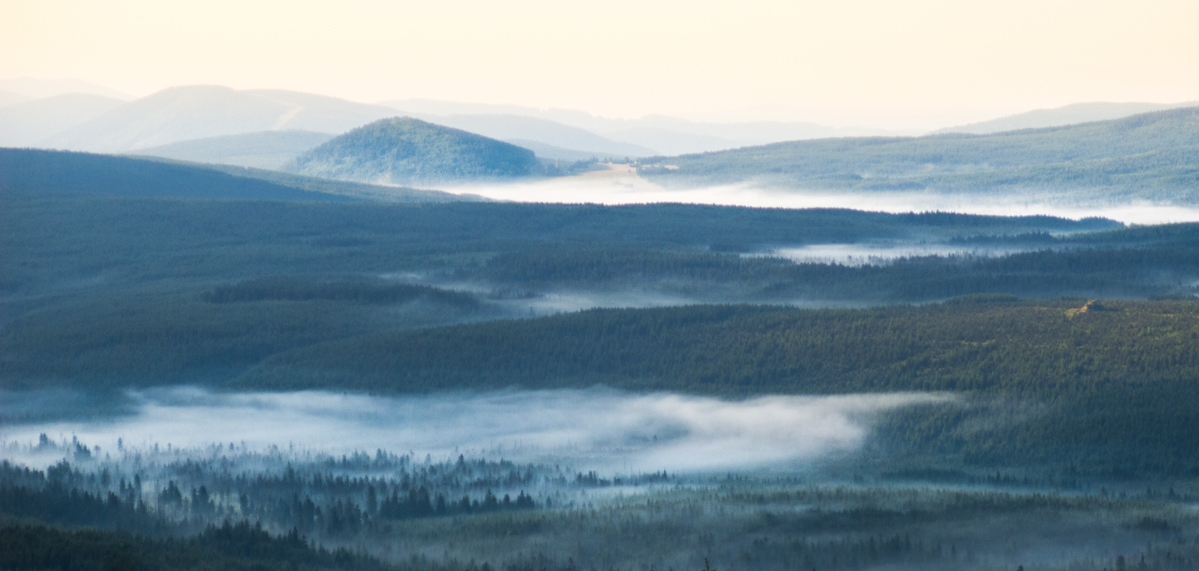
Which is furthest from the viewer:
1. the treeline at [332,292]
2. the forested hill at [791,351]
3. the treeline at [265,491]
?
the treeline at [332,292]

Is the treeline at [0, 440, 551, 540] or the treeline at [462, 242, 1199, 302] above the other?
the treeline at [462, 242, 1199, 302]

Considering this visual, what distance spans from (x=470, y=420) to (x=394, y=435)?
24.1ft

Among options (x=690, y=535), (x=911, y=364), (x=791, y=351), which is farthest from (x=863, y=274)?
(x=690, y=535)

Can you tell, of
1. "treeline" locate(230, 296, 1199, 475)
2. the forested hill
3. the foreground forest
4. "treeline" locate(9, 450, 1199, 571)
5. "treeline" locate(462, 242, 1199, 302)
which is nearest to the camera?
"treeline" locate(9, 450, 1199, 571)

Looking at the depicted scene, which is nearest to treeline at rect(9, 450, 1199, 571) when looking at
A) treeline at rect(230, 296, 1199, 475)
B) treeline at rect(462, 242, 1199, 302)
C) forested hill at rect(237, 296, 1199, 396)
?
treeline at rect(230, 296, 1199, 475)

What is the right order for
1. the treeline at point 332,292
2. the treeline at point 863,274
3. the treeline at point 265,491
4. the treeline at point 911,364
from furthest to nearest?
the treeline at point 863,274, the treeline at point 332,292, the treeline at point 911,364, the treeline at point 265,491

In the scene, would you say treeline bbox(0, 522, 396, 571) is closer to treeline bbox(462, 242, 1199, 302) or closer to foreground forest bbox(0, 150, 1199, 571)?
foreground forest bbox(0, 150, 1199, 571)

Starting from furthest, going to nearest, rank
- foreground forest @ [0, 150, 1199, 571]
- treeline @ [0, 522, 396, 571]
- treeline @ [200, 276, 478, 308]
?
treeline @ [200, 276, 478, 308] < foreground forest @ [0, 150, 1199, 571] < treeline @ [0, 522, 396, 571]

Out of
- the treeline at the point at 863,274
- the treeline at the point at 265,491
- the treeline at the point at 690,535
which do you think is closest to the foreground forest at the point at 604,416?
the treeline at the point at 690,535

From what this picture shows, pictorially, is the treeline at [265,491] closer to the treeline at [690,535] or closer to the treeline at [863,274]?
the treeline at [690,535]

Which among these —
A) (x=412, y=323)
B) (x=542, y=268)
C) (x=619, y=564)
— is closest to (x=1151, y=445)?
(x=619, y=564)

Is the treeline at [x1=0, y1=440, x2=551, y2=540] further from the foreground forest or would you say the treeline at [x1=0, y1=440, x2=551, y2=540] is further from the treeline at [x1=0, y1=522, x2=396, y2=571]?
the treeline at [x1=0, y1=522, x2=396, y2=571]

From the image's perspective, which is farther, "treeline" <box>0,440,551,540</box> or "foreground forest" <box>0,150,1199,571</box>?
"treeline" <box>0,440,551,540</box>

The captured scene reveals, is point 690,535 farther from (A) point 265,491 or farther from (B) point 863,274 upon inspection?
(B) point 863,274
